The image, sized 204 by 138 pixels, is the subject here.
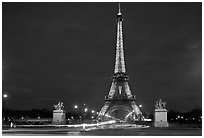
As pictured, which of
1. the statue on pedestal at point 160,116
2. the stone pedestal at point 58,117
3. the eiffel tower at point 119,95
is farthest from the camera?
the eiffel tower at point 119,95

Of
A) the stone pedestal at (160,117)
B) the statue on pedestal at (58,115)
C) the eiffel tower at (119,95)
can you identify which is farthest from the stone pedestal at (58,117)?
the eiffel tower at (119,95)

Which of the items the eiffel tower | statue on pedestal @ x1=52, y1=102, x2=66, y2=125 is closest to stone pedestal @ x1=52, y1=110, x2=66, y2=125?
statue on pedestal @ x1=52, y1=102, x2=66, y2=125

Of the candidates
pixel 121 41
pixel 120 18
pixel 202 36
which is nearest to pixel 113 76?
pixel 121 41

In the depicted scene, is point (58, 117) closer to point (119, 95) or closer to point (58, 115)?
point (58, 115)

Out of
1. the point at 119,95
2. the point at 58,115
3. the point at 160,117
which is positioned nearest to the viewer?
the point at 160,117

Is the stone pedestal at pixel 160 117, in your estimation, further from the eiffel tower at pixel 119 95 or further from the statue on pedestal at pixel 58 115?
the eiffel tower at pixel 119 95

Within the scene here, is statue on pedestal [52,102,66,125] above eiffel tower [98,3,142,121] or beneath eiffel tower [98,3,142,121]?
beneath

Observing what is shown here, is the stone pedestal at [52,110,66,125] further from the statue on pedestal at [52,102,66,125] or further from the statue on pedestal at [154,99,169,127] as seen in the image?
the statue on pedestal at [154,99,169,127]

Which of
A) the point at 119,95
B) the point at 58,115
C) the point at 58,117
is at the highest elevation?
the point at 119,95

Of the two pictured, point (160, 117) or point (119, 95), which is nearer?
point (160, 117)

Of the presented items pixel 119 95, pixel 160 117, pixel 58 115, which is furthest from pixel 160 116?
pixel 119 95

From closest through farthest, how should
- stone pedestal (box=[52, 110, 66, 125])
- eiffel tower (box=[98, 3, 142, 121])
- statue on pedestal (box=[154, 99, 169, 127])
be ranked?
statue on pedestal (box=[154, 99, 169, 127]), stone pedestal (box=[52, 110, 66, 125]), eiffel tower (box=[98, 3, 142, 121])

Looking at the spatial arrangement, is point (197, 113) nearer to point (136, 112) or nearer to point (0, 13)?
point (136, 112)
